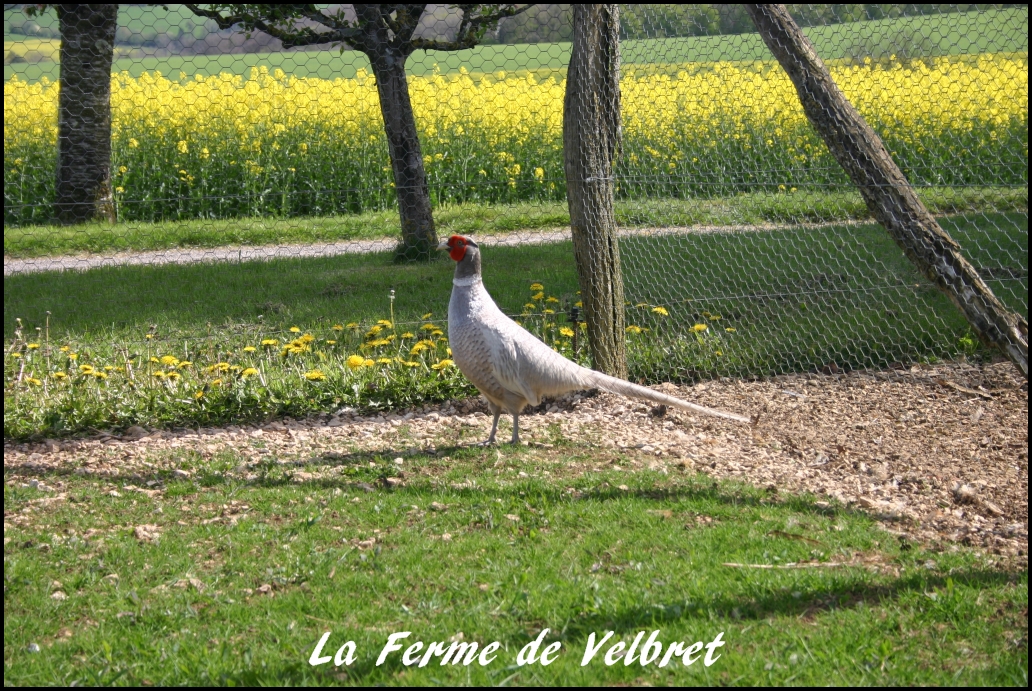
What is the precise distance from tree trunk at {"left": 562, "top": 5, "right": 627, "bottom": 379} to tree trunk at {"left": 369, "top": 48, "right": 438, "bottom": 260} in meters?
2.27

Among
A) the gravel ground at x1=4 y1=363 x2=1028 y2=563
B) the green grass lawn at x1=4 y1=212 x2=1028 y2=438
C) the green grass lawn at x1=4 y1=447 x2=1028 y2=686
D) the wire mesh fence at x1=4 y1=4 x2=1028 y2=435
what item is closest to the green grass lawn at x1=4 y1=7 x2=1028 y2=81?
the wire mesh fence at x1=4 y1=4 x2=1028 y2=435

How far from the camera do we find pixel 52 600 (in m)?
2.99

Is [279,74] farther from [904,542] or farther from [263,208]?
[904,542]

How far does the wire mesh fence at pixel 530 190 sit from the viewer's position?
5.66 meters

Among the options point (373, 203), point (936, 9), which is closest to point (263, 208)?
point (373, 203)

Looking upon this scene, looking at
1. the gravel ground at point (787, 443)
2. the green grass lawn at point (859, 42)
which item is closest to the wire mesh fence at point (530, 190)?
the green grass lawn at point (859, 42)

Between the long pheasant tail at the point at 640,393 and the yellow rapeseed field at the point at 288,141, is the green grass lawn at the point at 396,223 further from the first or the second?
the long pheasant tail at the point at 640,393

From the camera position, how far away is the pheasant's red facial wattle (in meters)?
4.52

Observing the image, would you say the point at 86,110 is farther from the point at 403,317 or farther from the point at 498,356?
the point at 498,356

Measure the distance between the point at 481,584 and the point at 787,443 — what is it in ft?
6.86

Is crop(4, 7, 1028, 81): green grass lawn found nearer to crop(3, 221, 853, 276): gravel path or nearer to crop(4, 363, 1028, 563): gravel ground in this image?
crop(4, 363, 1028, 563): gravel ground

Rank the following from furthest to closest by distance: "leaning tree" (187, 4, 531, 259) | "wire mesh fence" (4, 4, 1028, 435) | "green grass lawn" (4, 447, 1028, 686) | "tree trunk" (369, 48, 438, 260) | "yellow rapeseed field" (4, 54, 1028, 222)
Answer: "yellow rapeseed field" (4, 54, 1028, 222) → "tree trunk" (369, 48, 438, 260) → "leaning tree" (187, 4, 531, 259) → "wire mesh fence" (4, 4, 1028, 435) → "green grass lawn" (4, 447, 1028, 686)

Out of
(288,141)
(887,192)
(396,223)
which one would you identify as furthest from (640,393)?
(288,141)

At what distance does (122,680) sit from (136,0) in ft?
12.4
